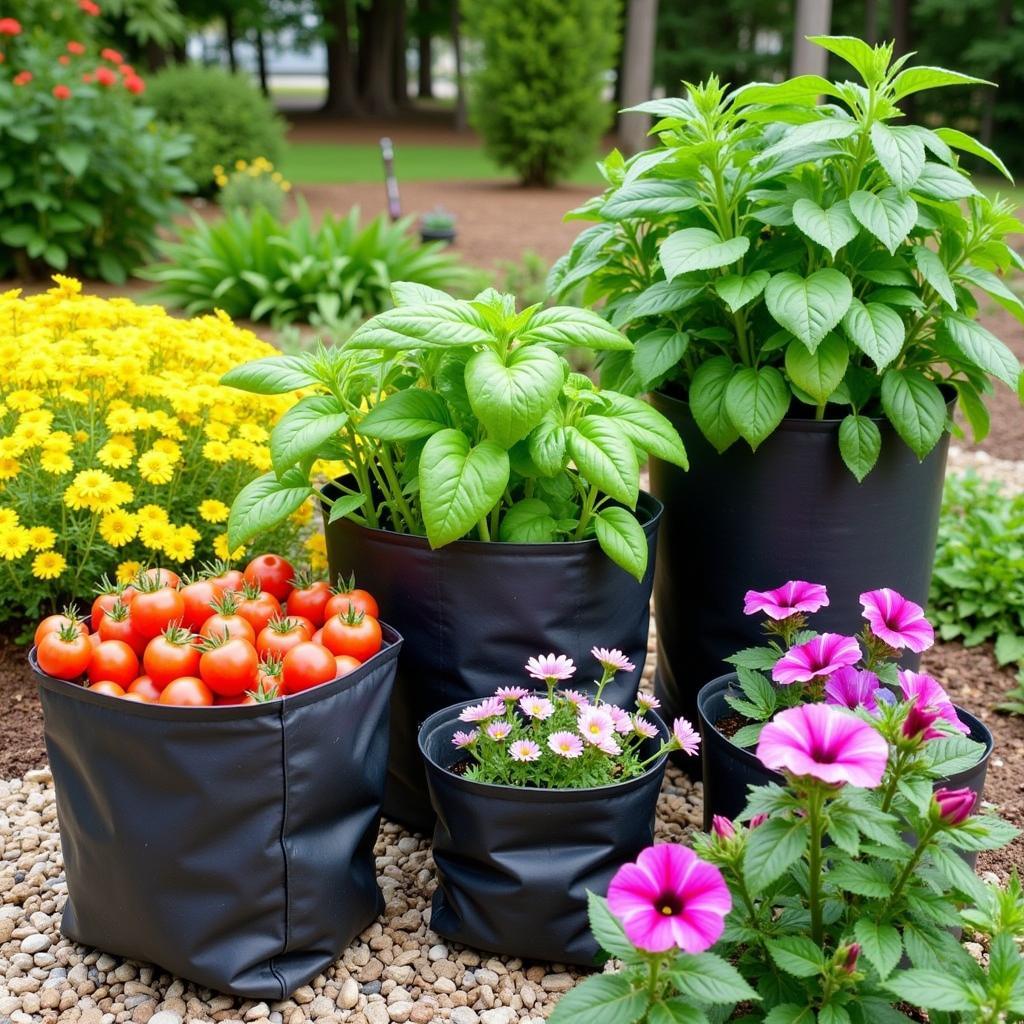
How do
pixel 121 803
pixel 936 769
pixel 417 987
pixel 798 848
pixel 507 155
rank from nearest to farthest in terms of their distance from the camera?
pixel 798 848
pixel 936 769
pixel 121 803
pixel 417 987
pixel 507 155

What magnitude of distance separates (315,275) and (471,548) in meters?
4.94

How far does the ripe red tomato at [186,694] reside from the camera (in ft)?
5.91

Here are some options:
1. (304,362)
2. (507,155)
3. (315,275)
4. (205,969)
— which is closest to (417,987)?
(205,969)

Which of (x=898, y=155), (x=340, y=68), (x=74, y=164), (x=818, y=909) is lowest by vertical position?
(x=818, y=909)

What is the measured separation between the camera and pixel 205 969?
6.19ft

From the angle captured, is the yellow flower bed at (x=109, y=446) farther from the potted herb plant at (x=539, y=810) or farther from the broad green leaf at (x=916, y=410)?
the broad green leaf at (x=916, y=410)

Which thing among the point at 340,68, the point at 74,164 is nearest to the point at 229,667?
the point at 74,164

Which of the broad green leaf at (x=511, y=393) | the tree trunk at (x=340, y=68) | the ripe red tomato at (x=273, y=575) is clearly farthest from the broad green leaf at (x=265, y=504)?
the tree trunk at (x=340, y=68)

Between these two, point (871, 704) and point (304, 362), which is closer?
point (871, 704)

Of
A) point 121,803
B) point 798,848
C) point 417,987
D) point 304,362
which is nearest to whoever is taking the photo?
point 798,848

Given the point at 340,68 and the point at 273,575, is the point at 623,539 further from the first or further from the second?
the point at 340,68

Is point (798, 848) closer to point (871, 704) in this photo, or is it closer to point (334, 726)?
point (871, 704)

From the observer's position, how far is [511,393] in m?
1.88

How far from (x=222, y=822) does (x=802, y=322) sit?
1.31 meters
